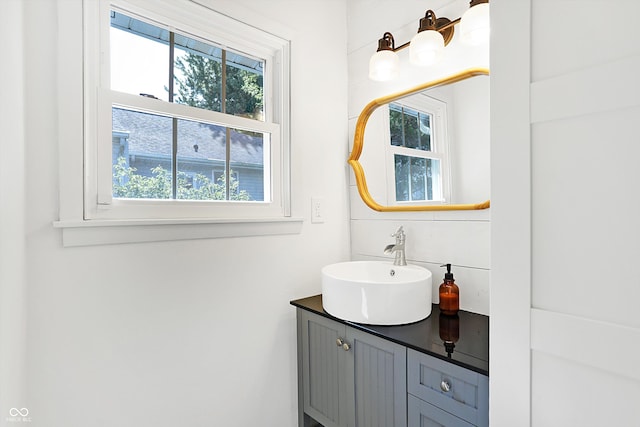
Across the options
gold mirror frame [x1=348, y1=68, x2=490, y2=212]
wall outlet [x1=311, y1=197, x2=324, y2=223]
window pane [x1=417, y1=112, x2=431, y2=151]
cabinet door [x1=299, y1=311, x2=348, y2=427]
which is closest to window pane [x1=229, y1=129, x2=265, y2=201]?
wall outlet [x1=311, y1=197, x2=324, y2=223]

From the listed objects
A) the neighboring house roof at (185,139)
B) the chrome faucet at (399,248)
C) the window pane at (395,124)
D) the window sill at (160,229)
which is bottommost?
the chrome faucet at (399,248)

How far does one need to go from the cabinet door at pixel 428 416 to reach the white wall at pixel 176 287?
0.64 metres

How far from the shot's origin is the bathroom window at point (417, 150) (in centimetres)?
140

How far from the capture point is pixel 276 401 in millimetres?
1485

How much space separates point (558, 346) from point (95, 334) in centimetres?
126

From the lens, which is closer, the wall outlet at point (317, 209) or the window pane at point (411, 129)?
the window pane at point (411, 129)

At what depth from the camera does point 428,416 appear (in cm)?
101

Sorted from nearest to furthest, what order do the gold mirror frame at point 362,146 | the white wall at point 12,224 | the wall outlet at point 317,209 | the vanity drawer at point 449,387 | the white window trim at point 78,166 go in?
the white wall at point 12,224 < the vanity drawer at point 449,387 < the white window trim at point 78,166 < the gold mirror frame at point 362,146 < the wall outlet at point 317,209

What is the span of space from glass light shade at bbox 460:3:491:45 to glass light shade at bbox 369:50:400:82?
0.32 metres

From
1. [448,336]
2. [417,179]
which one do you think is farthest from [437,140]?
[448,336]

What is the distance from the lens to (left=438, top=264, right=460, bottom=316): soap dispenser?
1296 mm

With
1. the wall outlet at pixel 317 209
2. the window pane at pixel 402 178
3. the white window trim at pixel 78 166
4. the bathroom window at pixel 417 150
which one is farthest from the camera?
the wall outlet at pixel 317 209

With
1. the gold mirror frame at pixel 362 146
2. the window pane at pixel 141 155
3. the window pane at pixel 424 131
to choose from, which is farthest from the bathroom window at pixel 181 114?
the window pane at pixel 424 131

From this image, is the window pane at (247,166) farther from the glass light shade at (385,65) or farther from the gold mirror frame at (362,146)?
the glass light shade at (385,65)
